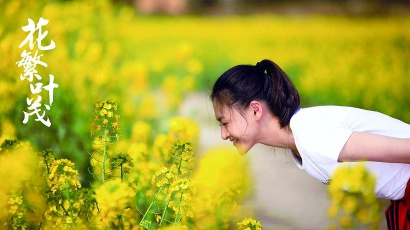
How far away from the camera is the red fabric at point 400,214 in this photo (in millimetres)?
2037

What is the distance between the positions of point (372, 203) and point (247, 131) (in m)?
0.46

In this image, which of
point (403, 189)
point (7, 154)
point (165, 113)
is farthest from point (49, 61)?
point (403, 189)

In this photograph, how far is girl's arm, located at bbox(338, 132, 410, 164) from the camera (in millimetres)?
1854

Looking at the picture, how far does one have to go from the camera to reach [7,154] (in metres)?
2.30

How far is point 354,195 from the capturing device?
5.83 ft

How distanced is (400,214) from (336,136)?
0.34 metres

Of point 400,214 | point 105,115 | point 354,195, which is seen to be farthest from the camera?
point 105,115

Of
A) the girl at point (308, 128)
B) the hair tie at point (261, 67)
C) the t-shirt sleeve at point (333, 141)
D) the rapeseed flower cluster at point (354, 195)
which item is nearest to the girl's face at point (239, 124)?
the girl at point (308, 128)

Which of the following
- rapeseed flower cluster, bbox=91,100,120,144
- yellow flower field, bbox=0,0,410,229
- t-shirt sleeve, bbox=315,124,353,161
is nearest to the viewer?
t-shirt sleeve, bbox=315,124,353,161

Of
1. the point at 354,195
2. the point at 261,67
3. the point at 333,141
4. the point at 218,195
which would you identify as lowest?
the point at 218,195

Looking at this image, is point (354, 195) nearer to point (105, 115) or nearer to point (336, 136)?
point (336, 136)

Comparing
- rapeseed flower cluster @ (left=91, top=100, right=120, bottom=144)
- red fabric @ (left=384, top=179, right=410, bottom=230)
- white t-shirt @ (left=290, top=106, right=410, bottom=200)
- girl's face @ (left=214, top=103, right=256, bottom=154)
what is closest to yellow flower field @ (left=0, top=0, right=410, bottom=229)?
rapeseed flower cluster @ (left=91, top=100, right=120, bottom=144)

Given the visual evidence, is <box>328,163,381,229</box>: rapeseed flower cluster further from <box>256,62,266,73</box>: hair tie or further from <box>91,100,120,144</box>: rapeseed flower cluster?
<box>91,100,120,144</box>: rapeseed flower cluster

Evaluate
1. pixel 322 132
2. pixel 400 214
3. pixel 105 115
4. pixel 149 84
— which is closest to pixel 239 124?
pixel 322 132
